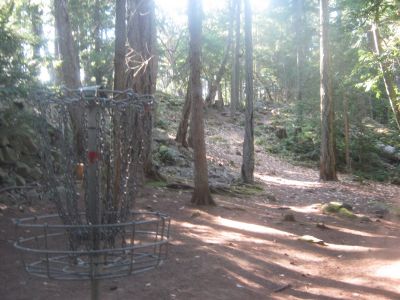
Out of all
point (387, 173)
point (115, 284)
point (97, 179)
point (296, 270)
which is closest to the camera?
point (97, 179)

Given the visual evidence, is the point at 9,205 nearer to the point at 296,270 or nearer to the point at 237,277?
the point at 237,277

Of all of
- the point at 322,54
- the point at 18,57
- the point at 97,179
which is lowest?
the point at 97,179

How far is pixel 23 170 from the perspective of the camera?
10469 millimetres

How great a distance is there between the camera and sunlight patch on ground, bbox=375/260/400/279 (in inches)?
253

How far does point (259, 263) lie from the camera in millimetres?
7004

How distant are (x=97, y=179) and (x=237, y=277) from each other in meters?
4.00

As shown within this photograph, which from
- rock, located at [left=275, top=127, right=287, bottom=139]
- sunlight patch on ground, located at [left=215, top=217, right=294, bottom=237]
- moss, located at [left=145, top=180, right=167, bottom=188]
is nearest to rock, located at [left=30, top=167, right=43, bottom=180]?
moss, located at [left=145, top=180, right=167, bottom=188]

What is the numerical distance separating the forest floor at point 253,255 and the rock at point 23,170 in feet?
4.43

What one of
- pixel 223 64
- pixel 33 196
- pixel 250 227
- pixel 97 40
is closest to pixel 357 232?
pixel 250 227

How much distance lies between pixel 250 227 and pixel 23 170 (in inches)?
210

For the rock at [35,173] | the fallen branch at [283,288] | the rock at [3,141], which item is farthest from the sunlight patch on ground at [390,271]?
the rock at [3,141]

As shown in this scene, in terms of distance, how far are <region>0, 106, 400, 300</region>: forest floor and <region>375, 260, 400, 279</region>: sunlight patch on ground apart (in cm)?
1

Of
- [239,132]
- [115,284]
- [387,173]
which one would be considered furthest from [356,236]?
[239,132]

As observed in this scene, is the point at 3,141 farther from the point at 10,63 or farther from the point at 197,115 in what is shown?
the point at 197,115
